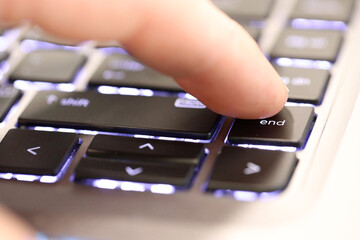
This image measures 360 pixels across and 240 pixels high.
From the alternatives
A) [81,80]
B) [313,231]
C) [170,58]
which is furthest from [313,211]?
[81,80]

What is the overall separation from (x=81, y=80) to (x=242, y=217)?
0.70 ft

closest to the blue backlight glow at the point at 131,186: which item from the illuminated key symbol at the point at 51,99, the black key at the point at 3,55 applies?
the illuminated key symbol at the point at 51,99

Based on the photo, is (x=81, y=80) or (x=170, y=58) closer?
(x=170, y=58)

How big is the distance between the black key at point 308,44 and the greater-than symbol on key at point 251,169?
14 cm

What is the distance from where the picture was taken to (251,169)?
382 millimetres

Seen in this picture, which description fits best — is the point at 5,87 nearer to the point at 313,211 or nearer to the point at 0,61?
the point at 0,61

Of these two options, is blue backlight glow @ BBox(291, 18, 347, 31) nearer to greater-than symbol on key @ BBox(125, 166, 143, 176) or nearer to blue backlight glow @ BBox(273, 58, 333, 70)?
blue backlight glow @ BBox(273, 58, 333, 70)

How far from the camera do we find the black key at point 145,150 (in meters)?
0.40

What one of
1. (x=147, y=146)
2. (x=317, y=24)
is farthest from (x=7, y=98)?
(x=317, y=24)

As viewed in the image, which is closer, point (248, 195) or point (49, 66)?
point (248, 195)

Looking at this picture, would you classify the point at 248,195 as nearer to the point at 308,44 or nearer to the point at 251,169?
the point at 251,169

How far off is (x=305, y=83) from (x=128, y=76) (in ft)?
0.46

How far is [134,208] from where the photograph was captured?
382 mm

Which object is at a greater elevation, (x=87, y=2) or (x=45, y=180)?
(x=87, y=2)
